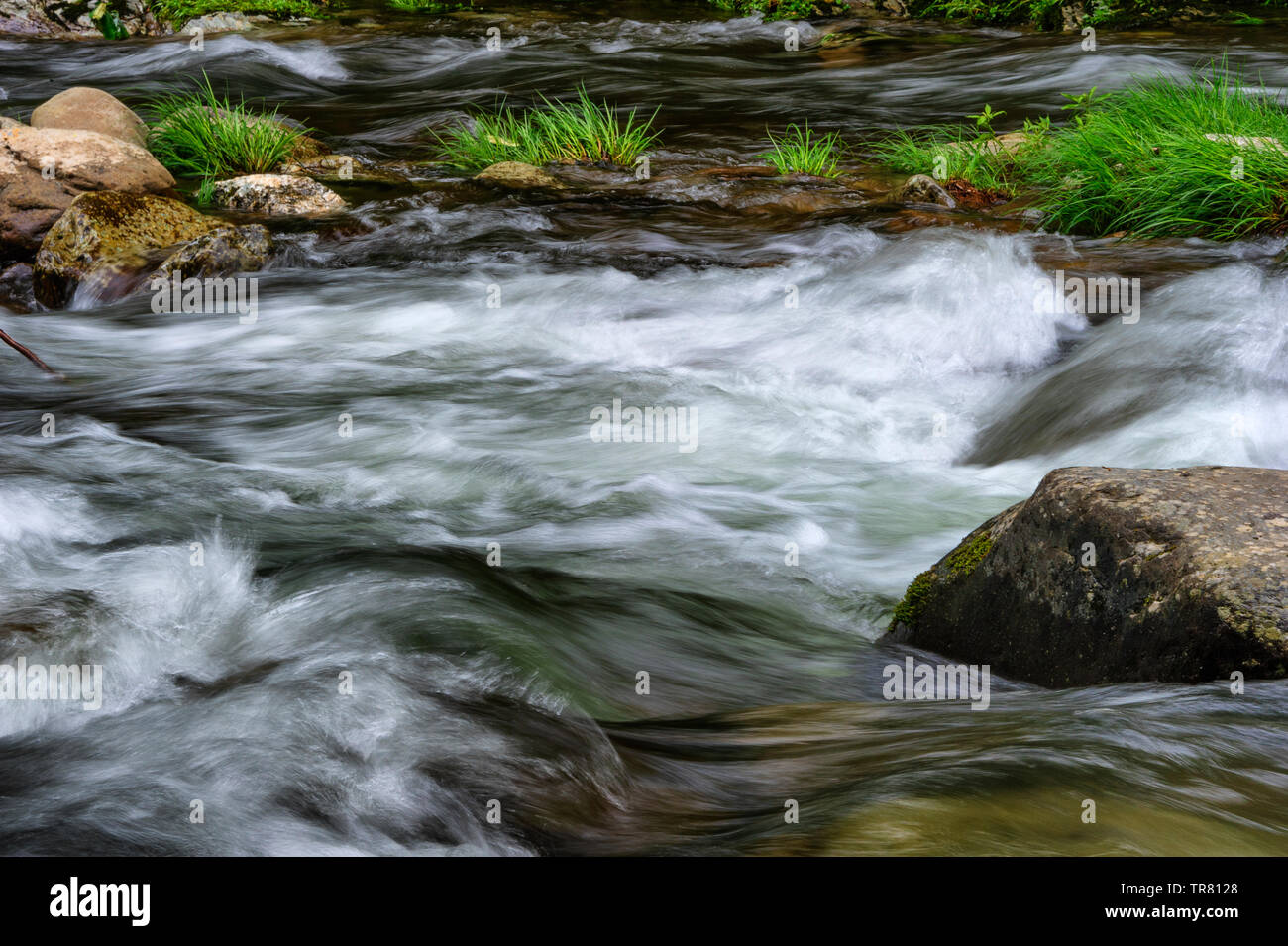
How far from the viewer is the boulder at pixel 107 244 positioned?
23.6 ft

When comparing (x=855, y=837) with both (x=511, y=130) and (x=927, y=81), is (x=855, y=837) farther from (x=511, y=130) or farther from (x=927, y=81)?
(x=927, y=81)

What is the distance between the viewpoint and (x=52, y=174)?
798 centimetres

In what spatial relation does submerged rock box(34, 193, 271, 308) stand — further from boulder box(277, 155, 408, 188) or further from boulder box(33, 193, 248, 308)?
boulder box(277, 155, 408, 188)

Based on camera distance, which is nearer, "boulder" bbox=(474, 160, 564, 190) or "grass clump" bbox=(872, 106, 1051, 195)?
"grass clump" bbox=(872, 106, 1051, 195)

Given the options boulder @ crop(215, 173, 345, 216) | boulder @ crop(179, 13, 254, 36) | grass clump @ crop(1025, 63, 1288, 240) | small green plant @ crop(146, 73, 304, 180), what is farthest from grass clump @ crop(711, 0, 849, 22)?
boulder @ crop(215, 173, 345, 216)

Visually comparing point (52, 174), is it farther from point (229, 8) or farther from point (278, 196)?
point (229, 8)

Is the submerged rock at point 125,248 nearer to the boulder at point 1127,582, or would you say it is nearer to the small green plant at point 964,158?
the small green plant at point 964,158

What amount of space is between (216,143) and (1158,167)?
6.94m

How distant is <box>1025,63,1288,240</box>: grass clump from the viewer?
6629 mm

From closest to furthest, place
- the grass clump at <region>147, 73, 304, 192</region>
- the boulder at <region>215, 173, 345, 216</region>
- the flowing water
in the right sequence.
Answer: the flowing water → the boulder at <region>215, 173, 345, 216</region> → the grass clump at <region>147, 73, 304, 192</region>

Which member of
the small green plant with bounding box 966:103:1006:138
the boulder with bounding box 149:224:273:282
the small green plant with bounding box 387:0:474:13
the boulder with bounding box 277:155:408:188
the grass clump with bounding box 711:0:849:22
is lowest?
the boulder with bounding box 149:224:273:282

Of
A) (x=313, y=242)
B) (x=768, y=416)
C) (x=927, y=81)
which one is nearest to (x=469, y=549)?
(x=768, y=416)

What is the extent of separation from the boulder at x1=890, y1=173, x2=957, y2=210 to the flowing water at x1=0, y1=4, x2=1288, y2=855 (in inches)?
19.6

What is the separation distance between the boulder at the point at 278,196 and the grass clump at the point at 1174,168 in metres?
5.00
